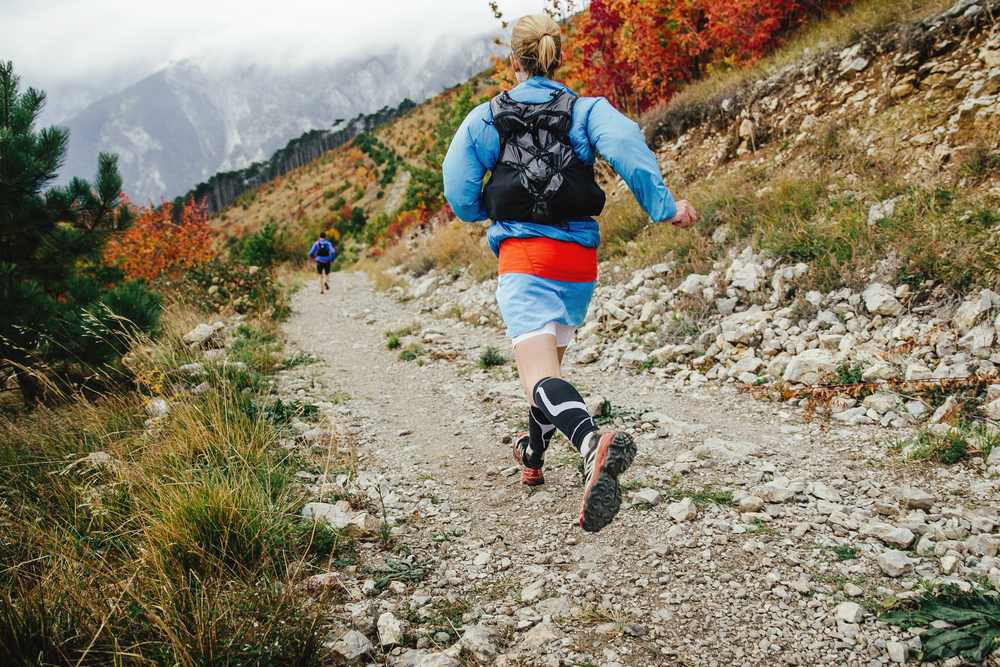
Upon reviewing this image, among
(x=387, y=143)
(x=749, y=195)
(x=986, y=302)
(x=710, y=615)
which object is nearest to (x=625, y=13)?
(x=749, y=195)

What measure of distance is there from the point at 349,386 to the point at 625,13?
784 centimetres

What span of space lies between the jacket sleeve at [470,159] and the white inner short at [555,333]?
659mm

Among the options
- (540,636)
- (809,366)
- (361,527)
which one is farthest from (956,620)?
(809,366)

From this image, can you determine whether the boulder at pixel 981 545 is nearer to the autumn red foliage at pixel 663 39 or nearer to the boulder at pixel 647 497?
the boulder at pixel 647 497

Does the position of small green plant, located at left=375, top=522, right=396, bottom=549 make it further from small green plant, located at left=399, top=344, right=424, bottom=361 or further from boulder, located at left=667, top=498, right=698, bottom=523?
small green plant, located at left=399, top=344, right=424, bottom=361

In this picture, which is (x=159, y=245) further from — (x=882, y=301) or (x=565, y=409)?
(x=882, y=301)

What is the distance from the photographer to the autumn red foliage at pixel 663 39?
759 centimetres

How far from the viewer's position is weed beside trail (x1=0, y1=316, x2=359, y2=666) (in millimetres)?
1369

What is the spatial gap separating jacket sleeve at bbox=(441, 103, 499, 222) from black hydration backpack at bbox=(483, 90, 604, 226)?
7 cm

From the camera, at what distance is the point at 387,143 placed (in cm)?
5069

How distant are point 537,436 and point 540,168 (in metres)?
1.34

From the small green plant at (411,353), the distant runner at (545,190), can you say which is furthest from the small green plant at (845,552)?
the small green plant at (411,353)

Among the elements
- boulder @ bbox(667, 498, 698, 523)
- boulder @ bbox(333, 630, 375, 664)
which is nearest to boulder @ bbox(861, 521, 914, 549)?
boulder @ bbox(667, 498, 698, 523)

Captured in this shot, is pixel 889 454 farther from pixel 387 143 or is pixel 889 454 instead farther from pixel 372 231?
pixel 387 143
